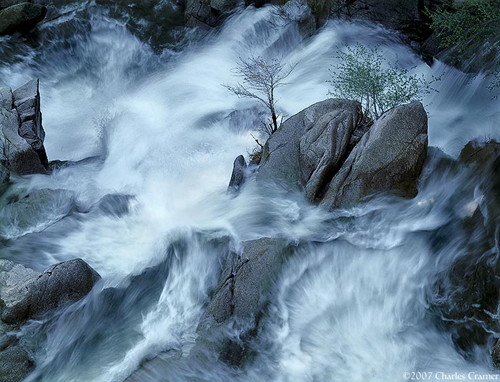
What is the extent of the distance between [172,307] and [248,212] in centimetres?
338

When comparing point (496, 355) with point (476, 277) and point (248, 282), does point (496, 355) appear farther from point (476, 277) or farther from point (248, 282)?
point (248, 282)

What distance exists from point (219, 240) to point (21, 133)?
847 centimetres

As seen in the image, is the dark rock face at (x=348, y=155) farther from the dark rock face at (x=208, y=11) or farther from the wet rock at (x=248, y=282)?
the dark rock face at (x=208, y=11)

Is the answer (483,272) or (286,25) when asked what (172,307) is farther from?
(286,25)

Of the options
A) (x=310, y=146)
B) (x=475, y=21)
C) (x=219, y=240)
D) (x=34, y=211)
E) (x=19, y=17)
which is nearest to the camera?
(x=219, y=240)

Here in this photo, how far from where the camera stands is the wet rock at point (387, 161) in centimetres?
1293

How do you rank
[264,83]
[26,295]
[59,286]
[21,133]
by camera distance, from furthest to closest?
[21,133]
[264,83]
[59,286]
[26,295]

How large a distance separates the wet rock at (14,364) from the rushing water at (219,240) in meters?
0.22

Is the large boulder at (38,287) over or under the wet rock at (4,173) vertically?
under

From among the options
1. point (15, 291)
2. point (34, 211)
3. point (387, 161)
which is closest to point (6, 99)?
point (34, 211)

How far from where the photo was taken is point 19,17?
25.3 meters

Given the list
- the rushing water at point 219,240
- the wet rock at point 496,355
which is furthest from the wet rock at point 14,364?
the wet rock at point 496,355

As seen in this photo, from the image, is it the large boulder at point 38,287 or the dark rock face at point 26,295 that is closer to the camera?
the dark rock face at point 26,295

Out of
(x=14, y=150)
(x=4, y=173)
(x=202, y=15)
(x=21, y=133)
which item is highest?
(x=202, y=15)
